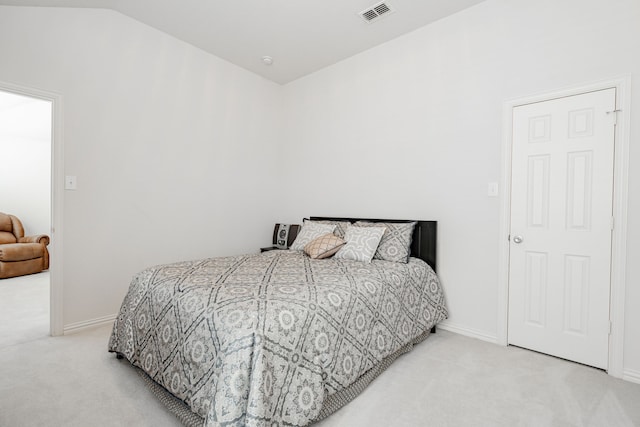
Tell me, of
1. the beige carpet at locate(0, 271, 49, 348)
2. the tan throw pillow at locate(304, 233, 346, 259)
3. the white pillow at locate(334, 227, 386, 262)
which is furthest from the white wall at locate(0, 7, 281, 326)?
the white pillow at locate(334, 227, 386, 262)

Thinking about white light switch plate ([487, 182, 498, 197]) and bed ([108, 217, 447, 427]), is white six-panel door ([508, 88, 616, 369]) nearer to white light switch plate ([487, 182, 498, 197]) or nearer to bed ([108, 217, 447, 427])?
white light switch plate ([487, 182, 498, 197])

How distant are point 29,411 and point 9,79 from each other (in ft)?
7.71

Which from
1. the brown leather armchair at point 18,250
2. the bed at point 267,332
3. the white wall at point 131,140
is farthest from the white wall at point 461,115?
the brown leather armchair at point 18,250

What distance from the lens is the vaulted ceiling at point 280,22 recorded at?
2680 millimetres

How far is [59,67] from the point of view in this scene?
2.58 meters

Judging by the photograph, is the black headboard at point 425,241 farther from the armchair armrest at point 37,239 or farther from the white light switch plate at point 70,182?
the armchair armrest at point 37,239

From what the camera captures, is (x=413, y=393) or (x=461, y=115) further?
(x=461, y=115)

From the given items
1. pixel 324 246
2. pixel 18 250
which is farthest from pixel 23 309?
pixel 324 246

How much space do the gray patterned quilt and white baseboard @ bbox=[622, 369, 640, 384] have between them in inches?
48.8

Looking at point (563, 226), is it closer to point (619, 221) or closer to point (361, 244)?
point (619, 221)

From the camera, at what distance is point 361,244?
2754 millimetres

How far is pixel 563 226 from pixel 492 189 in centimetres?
55

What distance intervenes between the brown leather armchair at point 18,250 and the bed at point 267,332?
363 cm

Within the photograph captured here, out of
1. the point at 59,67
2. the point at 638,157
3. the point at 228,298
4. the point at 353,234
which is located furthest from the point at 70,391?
the point at 638,157
